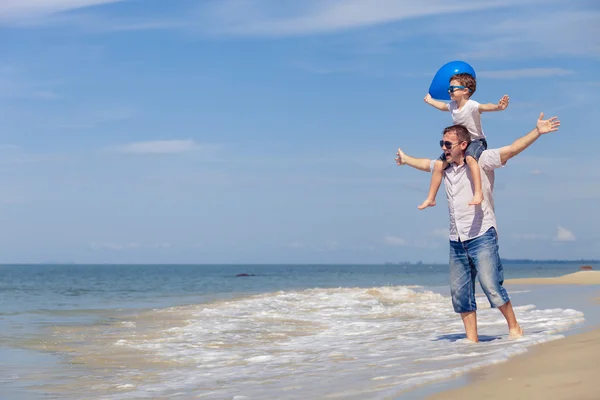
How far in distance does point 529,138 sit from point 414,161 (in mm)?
1105

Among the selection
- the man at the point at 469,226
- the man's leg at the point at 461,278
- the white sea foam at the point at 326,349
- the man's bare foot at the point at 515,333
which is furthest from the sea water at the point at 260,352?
the man at the point at 469,226

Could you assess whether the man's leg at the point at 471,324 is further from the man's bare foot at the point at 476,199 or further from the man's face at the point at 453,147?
the man's face at the point at 453,147

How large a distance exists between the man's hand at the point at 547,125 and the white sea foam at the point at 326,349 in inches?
69.5

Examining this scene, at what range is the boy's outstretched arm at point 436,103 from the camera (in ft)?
21.9

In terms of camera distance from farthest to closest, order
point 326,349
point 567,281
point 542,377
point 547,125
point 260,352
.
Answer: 1. point 567,281
2. point 260,352
3. point 326,349
4. point 547,125
5. point 542,377

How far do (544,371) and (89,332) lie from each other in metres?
8.30

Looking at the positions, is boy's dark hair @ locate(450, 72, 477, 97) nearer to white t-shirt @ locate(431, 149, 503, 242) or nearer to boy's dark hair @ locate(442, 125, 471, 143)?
boy's dark hair @ locate(442, 125, 471, 143)

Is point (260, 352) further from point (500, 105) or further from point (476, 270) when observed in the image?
point (500, 105)

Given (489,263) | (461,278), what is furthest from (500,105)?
(461,278)

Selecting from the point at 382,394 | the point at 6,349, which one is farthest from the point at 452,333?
the point at 6,349

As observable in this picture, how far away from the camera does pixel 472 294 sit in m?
6.56

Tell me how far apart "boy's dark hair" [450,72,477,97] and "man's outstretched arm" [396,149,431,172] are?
74cm

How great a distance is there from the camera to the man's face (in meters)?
6.29

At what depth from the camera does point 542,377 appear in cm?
451
